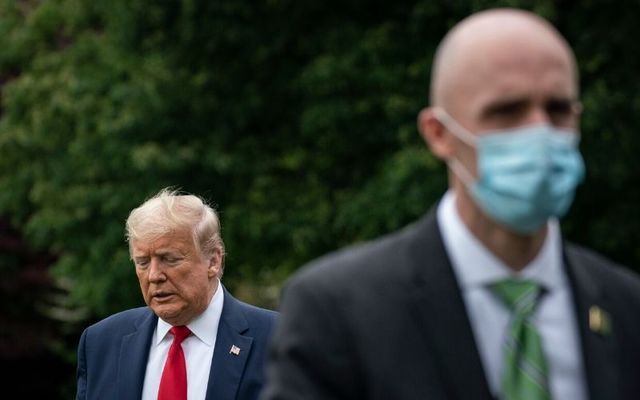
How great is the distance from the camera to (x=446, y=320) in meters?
3.13

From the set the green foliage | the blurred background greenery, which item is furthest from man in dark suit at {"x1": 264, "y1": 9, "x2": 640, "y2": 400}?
the green foliage

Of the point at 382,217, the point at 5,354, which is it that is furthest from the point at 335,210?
the point at 5,354

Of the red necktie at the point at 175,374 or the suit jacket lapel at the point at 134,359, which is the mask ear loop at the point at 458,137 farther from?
the suit jacket lapel at the point at 134,359

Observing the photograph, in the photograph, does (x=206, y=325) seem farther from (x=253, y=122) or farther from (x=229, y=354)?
(x=253, y=122)

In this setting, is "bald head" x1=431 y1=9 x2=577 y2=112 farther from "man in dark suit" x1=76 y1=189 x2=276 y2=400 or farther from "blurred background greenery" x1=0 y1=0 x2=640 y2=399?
"blurred background greenery" x1=0 y1=0 x2=640 y2=399

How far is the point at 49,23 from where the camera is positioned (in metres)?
21.2

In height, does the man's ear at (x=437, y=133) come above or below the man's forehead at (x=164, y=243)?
above

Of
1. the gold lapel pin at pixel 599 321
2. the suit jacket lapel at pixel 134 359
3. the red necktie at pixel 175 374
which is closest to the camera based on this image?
the gold lapel pin at pixel 599 321

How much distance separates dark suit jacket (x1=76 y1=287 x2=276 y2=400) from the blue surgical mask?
11.2 feet

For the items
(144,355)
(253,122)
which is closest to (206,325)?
(144,355)

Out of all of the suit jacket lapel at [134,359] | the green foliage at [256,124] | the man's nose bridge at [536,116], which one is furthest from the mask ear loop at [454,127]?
the green foliage at [256,124]

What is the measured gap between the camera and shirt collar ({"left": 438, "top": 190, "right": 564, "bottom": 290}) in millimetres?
3162

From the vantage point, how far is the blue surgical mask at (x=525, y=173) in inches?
122

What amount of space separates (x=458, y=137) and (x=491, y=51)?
0.19 metres
